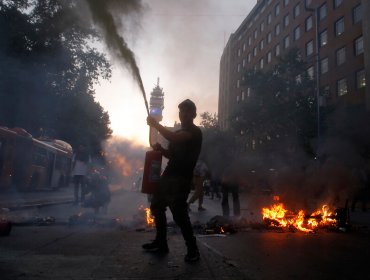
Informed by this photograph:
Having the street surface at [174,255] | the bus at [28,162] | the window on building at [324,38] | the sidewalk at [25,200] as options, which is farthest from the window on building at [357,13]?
the street surface at [174,255]

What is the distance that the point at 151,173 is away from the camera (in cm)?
445

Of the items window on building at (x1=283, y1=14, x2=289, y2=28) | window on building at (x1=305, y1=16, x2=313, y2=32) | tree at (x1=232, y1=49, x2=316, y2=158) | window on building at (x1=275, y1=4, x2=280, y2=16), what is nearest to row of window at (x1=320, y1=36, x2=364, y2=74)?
window on building at (x1=305, y1=16, x2=313, y2=32)

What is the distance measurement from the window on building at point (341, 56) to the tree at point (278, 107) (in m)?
9.30

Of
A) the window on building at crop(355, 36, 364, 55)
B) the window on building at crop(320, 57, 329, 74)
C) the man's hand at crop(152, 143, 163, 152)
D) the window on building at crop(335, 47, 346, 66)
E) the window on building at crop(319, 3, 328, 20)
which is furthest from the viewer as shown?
the window on building at crop(319, 3, 328, 20)

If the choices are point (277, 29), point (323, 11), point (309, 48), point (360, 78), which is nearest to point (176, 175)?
point (360, 78)

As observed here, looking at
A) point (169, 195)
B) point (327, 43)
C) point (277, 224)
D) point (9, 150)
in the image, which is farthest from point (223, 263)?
point (327, 43)

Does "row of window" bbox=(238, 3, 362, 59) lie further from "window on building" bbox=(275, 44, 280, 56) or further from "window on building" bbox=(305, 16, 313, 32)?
"window on building" bbox=(275, 44, 280, 56)

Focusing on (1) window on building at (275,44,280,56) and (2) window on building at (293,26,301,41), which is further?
(1) window on building at (275,44,280,56)

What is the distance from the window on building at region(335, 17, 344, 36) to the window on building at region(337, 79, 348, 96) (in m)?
4.69

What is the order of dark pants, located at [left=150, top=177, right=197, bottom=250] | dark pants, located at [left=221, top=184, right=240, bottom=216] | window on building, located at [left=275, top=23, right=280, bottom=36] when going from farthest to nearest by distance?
window on building, located at [left=275, top=23, right=280, bottom=36], dark pants, located at [left=221, top=184, right=240, bottom=216], dark pants, located at [left=150, top=177, right=197, bottom=250]

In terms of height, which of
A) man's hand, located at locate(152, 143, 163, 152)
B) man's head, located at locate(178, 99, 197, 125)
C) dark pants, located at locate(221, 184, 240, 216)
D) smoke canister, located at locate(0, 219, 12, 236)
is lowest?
smoke canister, located at locate(0, 219, 12, 236)

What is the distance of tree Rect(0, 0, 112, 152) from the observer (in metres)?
21.8

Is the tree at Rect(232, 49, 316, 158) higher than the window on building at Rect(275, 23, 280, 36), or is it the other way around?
the window on building at Rect(275, 23, 280, 36)

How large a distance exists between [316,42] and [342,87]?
389 inches
